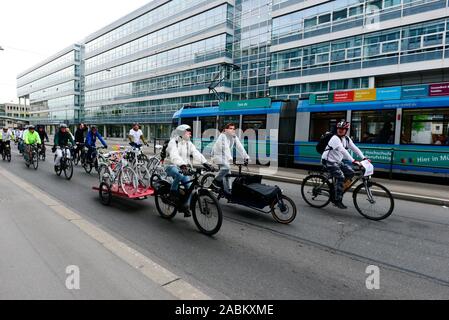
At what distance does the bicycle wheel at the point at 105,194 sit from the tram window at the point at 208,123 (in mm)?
10323

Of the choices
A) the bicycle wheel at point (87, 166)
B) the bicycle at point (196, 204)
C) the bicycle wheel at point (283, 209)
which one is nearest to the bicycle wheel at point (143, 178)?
the bicycle at point (196, 204)

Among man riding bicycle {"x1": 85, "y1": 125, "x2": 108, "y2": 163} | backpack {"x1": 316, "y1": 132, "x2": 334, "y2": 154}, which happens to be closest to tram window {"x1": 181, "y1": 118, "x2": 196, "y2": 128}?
man riding bicycle {"x1": 85, "y1": 125, "x2": 108, "y2": 163}

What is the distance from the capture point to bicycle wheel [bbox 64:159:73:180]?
372 inches

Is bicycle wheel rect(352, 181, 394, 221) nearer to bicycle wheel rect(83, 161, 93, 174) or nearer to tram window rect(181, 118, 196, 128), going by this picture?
bicycle wheel rect(83, 161, 93, 174)

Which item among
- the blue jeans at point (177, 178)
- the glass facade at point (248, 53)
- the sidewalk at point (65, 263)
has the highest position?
the glass facade at point (248, 53)

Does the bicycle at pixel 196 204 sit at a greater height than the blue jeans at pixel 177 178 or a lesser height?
lesser

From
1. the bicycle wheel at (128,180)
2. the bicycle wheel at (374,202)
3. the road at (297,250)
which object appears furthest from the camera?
the bicycle wheel at (128,180)

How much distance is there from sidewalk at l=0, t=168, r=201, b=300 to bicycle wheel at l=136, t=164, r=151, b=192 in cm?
150

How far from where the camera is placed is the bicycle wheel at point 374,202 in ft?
18.8

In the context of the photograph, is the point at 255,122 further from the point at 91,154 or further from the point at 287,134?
the point at 91,154

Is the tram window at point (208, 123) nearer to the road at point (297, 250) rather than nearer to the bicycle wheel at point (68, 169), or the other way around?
the bicycle wheel at point (68, 169)

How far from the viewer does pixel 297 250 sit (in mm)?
4141

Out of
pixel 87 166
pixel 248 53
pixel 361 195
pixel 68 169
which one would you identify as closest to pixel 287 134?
pixel 361 195

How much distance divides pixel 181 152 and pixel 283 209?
2217 millimetres
